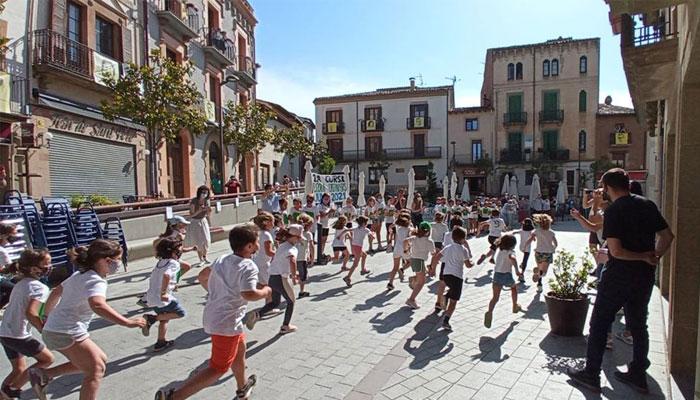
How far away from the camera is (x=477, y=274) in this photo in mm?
9344

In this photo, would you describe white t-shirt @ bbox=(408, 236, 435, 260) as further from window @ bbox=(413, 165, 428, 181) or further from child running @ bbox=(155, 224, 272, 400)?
window @ bbox=(413, 165, 428, 181)

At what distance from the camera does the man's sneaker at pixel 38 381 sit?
3480 mm

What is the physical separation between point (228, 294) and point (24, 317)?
1.72m

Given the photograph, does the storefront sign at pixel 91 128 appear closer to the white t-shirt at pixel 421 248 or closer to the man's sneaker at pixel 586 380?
the white t-shirt at pixel 421 248

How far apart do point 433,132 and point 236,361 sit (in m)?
38.9

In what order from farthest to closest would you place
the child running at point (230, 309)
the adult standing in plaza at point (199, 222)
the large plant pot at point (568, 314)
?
1. the adult standing in plaza at point (199, 222)
2. the large plant pot at point (568, 314)
3. the child running at point (230, 309)

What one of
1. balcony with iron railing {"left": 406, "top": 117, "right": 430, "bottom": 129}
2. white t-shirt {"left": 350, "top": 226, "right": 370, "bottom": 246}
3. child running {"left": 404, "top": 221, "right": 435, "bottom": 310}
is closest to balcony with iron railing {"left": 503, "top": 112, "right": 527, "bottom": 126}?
balcony with iron railing {"left": 406, "top": 117, "right": 430, "bottom": 129}

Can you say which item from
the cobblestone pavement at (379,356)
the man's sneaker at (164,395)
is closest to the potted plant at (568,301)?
the cobblestone pavement at (379,356)

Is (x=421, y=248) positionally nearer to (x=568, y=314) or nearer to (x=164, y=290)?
(x=568, y=314)

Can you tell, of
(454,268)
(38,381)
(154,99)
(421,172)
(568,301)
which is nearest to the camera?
(38,381)

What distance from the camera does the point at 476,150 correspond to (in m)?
40.0

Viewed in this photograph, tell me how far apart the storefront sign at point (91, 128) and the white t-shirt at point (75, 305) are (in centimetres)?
1077

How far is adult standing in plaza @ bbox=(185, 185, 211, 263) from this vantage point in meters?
9.07

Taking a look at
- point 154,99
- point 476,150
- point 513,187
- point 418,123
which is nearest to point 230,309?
point 154,99
